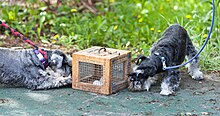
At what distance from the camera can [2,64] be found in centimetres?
584

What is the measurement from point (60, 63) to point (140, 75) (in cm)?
109

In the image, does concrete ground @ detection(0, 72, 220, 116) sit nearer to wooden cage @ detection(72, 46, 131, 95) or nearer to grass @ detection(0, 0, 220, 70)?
wooden cage @ detection(72, 46, 131, 95)

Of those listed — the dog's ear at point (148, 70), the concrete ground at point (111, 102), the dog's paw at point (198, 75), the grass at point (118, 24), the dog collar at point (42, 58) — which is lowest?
the concrete ground at point (111, 102)

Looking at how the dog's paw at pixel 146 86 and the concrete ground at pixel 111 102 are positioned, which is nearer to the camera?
the concrete ground at pixel 111 102

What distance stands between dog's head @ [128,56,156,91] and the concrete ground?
0.11 metres

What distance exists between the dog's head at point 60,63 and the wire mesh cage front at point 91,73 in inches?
11.7

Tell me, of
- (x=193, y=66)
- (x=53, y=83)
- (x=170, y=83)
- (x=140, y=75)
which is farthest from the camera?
(x=193, y=66)

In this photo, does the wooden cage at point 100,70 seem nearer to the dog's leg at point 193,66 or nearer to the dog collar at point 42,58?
Result: the dog collar at point 42,58

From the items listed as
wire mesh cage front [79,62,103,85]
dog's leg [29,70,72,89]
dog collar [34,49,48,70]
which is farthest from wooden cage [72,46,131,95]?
dog collar [34,49,48,70]

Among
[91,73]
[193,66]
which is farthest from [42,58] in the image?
[193,66]

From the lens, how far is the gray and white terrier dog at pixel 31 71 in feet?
19.2

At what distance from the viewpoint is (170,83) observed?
226 inches

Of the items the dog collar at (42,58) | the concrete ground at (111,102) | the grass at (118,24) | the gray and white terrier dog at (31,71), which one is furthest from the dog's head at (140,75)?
the grass at (118,24)

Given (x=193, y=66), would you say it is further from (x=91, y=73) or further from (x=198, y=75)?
(x=91, y=73)
